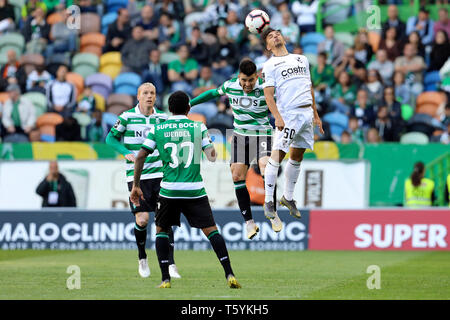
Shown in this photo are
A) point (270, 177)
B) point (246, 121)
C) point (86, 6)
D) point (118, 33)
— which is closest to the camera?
point (270, 177)

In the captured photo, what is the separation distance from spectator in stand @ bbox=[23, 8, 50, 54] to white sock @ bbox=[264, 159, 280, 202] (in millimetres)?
14064

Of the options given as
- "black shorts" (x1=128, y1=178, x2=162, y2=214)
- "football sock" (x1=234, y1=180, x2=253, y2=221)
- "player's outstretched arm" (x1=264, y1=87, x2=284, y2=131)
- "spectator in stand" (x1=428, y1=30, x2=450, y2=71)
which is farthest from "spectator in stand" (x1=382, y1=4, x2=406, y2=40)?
"player's outstretched arm" (x1=264, y1=87, x2=284, y2=131)

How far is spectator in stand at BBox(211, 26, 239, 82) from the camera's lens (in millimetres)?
24125

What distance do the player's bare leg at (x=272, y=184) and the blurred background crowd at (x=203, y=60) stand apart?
329 inches

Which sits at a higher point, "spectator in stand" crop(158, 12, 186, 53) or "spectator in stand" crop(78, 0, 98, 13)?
"spectator in stand" crop(78, 0, 98, 13)

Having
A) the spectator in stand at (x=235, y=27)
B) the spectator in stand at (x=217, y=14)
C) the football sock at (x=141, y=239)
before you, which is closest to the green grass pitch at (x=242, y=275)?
the football sock at (x=141, y=239)

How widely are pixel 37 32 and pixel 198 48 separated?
4.57 meters

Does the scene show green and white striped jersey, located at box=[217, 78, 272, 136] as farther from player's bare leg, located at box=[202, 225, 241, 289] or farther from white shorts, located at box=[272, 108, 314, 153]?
player's bare leg, located at box=[202, 225, 241, 289]

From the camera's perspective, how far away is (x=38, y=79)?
2477 centimetres

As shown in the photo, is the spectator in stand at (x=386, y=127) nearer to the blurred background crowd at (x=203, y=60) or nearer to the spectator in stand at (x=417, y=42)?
the blurred background crowd at (x=203, y=60)

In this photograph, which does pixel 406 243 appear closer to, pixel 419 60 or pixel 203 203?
pixel 419 60

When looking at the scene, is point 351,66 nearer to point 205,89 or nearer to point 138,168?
point 205,89

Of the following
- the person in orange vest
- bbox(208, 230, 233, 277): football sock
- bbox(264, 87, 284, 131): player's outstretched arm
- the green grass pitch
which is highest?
bbox(264, 87, 284, 131): player's outstretched arm

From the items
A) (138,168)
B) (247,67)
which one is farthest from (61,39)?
(138,168)
